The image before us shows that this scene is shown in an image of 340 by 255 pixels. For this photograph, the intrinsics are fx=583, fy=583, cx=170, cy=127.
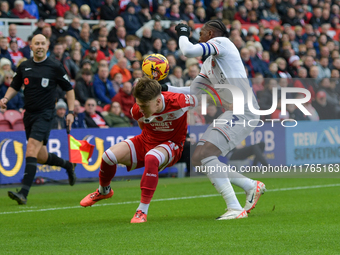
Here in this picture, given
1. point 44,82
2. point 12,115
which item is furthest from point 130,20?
point 44,82

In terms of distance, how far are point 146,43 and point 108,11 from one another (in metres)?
1.92

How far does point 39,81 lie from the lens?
8797 mm

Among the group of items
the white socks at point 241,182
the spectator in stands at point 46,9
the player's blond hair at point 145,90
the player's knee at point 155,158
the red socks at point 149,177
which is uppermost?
the spectator in stands at point 46,9

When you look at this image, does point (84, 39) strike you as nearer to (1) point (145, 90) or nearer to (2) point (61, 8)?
(2) point (61, 8)

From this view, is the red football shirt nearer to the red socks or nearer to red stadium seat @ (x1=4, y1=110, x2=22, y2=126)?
the red socks

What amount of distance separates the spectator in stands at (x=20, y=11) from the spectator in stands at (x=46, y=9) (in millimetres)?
486

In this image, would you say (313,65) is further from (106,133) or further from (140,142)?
(140,142)

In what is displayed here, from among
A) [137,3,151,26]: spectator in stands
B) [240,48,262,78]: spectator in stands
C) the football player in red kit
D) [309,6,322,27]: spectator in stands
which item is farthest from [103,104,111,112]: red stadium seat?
[309,6,322,27]: spectator in stands

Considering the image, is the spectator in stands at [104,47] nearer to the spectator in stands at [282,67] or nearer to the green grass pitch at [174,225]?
the spectator in stands at [282,67]

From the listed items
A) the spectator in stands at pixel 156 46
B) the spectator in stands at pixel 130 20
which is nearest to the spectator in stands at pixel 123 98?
the spectator in stands at pixel 156 46

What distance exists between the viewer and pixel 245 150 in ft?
45.1

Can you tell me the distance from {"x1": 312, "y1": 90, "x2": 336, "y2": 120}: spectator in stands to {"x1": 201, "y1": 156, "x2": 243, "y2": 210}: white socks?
32.3 feet

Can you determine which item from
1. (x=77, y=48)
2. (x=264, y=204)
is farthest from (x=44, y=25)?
(x=264, y=204)

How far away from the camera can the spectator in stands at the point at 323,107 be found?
15.9 m
